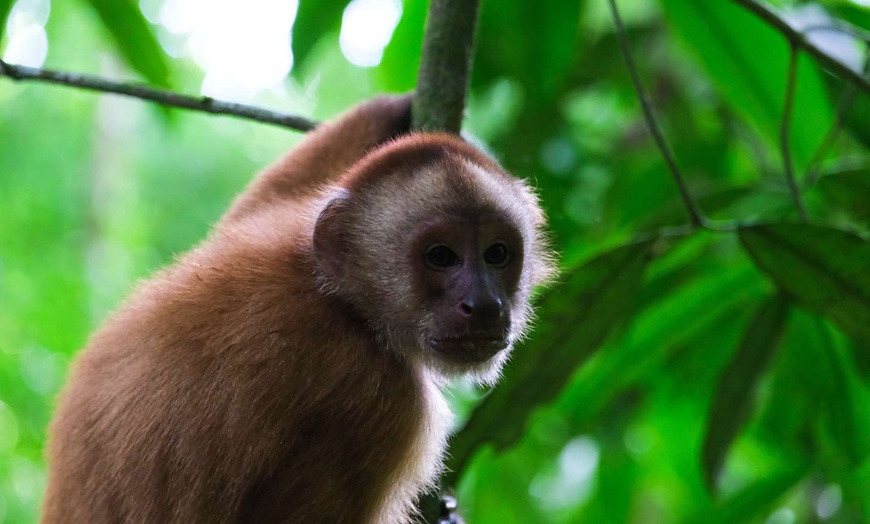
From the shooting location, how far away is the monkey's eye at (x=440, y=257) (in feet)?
10.0

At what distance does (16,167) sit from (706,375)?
9623 mm

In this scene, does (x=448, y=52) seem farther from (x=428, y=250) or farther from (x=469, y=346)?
(x=469, y=346)

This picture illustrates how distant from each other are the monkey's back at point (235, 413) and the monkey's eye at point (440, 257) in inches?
13.7

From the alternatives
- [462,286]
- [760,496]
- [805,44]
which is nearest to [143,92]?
[462,286]

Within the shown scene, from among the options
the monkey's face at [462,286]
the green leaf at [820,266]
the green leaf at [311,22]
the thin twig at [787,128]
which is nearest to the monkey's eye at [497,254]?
the monkey's face at [462,286]

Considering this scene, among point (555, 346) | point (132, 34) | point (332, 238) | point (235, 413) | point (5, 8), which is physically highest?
point (5, 8)

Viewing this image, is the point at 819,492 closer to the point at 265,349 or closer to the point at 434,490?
the point at 434,490

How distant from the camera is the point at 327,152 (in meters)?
3.63

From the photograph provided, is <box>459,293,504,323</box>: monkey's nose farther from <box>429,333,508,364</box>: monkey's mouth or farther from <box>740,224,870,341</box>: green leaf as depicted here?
<box>740,224,870,341</box>: green leaf

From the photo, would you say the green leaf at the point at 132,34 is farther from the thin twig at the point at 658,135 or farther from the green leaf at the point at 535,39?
the thin twig at the point at 658,135

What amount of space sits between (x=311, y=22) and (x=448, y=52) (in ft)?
3.32

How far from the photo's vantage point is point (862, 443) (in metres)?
3.70

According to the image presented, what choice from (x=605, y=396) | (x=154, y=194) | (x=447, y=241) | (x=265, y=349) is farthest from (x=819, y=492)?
(x=154, y=194)

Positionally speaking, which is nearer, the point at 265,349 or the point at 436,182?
the point at 265,349
